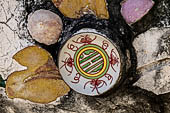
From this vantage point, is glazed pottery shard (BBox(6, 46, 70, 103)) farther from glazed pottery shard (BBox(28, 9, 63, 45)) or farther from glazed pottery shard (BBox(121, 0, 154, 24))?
glazed pottery shard (BBox(121, 0, 154, 24))

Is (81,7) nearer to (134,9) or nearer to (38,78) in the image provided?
(134,9)

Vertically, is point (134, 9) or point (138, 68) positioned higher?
point (134, 9)

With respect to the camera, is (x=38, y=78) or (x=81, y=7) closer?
(x=81, y=7)

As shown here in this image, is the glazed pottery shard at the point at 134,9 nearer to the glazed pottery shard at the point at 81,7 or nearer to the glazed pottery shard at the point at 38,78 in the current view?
the glazed pottery shard at the point at 81,7

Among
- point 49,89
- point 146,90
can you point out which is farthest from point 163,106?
point 49,89

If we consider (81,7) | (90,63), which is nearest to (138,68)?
(90,63)
